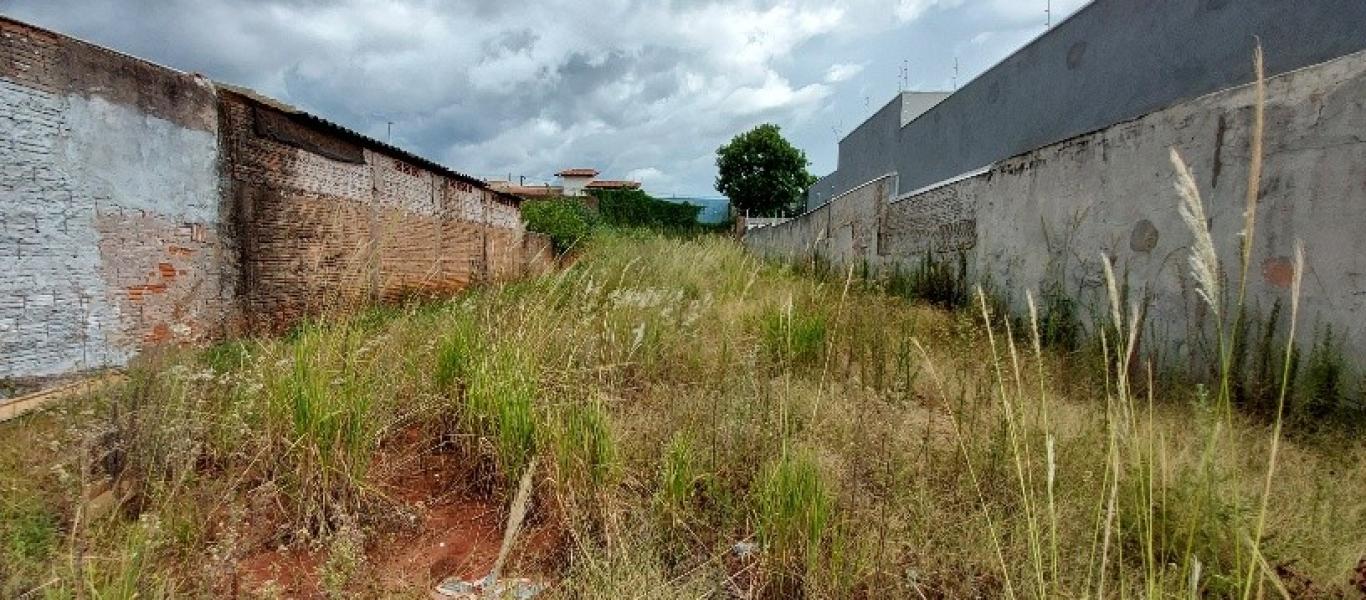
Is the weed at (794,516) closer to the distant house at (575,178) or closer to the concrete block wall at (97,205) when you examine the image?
the concrete block wall at (97,205)

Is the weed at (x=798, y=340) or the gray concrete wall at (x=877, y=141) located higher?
the gray concrete wall at (x=877, y=141)

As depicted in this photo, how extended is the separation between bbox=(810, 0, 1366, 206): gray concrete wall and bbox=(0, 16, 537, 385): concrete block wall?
6654 millimetres

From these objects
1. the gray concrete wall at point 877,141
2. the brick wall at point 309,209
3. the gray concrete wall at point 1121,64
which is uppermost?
the gray concrete wall at point 877,141

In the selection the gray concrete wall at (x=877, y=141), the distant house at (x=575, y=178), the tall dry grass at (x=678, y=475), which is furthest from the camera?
the distant house at (x=575, y=178)

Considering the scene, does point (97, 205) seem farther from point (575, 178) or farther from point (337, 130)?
point (575, 178)

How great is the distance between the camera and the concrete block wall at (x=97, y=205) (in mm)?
4035

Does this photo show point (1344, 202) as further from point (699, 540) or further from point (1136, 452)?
point (699, 540)

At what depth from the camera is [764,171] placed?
3584 centimetres

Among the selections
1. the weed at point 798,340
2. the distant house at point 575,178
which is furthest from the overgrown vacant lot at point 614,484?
the distant house at point 575,178

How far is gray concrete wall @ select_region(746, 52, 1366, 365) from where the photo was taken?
9.18ft

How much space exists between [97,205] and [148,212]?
0.39 m

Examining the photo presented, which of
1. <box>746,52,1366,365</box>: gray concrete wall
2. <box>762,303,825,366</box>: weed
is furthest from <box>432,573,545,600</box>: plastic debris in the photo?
<box>746,52,1366,365</box>: gray concrete wall

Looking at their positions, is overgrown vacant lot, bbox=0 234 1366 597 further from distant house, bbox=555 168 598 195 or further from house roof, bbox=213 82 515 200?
distant house, bbox=555 168 598 195

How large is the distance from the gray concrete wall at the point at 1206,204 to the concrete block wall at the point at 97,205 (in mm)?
6872
